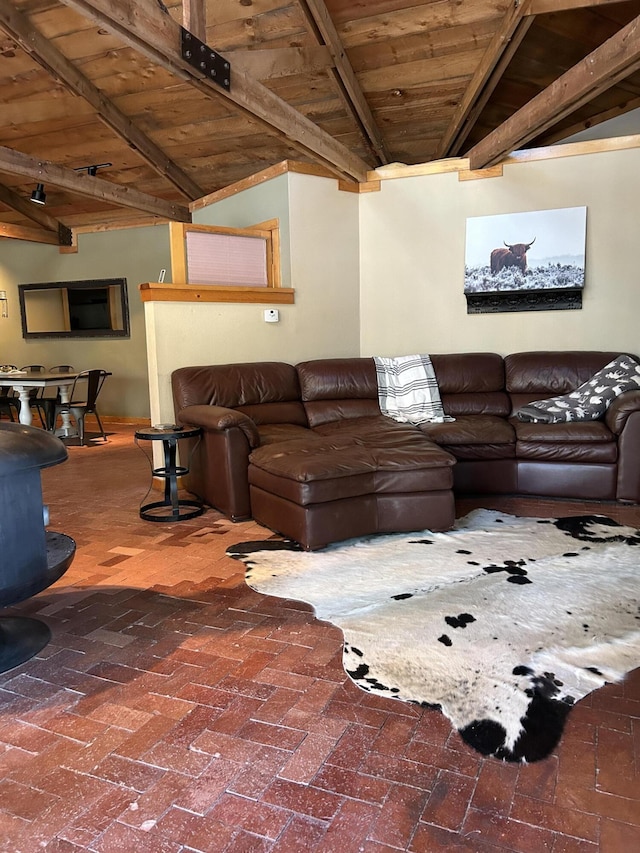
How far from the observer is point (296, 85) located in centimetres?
517

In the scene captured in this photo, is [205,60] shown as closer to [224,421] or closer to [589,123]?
[224,421]

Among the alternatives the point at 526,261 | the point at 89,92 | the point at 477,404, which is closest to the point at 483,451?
the point at 477,404

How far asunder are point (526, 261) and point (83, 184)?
4.23m

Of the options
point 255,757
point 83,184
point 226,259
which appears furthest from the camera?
point 83,184

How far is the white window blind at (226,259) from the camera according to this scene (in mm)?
4625

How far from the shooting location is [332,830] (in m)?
1.33

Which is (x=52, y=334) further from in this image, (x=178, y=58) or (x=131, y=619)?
(x=131, y=619)

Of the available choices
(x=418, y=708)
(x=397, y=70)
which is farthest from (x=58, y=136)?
(x=418, y=708)

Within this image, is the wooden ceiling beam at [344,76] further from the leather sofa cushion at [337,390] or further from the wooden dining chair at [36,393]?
the wooden dining chair at [36,393]

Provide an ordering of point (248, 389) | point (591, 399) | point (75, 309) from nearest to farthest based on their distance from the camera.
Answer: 1. point (591, 399)
2. point (248, 389)
3. point (75, 309)

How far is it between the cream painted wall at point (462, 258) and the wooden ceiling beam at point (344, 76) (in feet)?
2.57

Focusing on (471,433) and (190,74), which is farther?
(471,433)

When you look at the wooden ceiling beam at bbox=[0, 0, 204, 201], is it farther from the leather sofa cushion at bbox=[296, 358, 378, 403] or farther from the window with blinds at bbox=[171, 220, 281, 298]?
the leather sofa cushion at bbox=[296, 358, 378, 403]

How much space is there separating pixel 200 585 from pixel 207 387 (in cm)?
175
